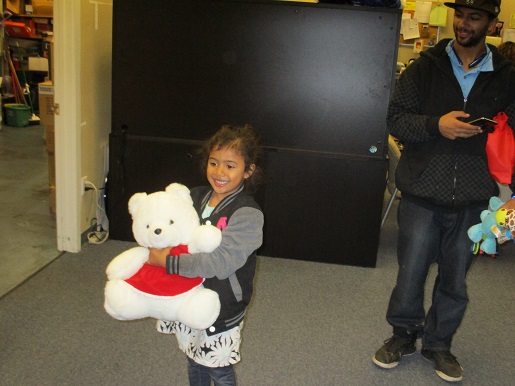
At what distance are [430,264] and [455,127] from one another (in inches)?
23.8

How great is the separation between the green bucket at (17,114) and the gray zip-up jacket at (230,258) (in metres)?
6.50

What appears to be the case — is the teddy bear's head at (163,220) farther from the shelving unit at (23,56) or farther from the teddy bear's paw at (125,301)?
the shelving unit at (23,56)

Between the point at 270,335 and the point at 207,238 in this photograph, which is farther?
the point at 270,335

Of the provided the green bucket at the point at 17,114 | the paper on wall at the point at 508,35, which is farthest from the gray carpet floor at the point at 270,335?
the green bucket at the point at 17,114

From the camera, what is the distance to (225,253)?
143 cm

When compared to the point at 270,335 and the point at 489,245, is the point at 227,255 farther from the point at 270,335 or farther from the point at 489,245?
the point at 270,335

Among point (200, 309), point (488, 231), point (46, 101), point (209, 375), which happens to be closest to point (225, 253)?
point (200, 309)

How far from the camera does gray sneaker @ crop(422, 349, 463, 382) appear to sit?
2287 millimetres

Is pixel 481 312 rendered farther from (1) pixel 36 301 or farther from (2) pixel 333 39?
(1) pixel 36 301

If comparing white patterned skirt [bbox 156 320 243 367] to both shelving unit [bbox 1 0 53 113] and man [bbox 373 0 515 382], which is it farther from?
shelving unit [bbox 1 0 53 113]

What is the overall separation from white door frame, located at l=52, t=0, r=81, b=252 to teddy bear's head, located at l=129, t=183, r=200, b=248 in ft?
6.27

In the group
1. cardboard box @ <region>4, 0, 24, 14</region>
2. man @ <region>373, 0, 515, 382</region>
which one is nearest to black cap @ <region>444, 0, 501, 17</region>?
man @ <region>373, 0, 515, 382</region>

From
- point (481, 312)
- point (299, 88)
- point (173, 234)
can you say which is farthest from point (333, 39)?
point (173, 234)

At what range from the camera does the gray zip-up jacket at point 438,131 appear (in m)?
2.06
